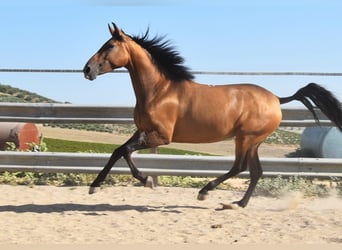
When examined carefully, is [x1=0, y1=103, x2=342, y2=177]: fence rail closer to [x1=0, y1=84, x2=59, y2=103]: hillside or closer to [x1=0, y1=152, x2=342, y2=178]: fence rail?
[x1=0, y1=152, x2=342, y2=178]: fence rail

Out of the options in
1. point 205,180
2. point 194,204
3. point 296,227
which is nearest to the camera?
point 296,227

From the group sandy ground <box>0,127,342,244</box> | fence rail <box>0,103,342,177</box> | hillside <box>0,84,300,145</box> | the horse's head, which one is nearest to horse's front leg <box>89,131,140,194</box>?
sandy ground <box>0,127,342,244</box>

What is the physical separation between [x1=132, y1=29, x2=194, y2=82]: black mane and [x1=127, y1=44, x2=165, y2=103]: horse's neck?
0.12 metres

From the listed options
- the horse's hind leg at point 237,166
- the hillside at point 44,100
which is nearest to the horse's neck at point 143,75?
the horse's hind leg at point 237,166

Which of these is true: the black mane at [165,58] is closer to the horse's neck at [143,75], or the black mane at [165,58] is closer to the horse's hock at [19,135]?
the horse's neck at [143,75]

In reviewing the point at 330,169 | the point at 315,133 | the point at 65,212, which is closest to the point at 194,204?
the point at 65,212

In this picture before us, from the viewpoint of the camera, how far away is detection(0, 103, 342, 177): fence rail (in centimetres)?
866

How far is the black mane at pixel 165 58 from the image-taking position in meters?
7.58

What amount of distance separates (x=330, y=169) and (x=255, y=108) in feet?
6.49

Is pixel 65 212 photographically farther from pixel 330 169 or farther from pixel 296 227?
pixel 330 169

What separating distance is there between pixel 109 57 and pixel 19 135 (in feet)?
15.4

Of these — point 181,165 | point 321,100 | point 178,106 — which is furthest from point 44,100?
point 321,100

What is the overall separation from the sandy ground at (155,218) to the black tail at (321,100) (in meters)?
1.16

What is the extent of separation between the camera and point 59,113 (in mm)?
9211
